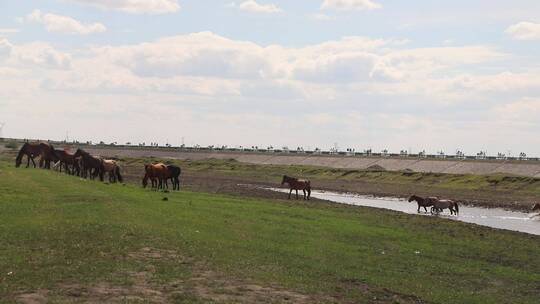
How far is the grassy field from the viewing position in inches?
585

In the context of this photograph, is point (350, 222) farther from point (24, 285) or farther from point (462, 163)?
point (462, 163)

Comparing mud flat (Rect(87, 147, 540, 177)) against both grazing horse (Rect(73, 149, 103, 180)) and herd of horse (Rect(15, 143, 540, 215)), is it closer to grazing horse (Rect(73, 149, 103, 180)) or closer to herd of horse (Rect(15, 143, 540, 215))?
herd of horse (Rect(15, 143, 540, 215))

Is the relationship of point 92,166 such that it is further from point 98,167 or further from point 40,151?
point 40,151

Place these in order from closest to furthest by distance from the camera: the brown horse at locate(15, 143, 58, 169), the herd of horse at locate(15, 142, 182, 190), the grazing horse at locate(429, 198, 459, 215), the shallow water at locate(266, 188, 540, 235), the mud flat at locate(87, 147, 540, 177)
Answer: the shallow water at locate(266, 188, 540, 235) → the herd of horse at locate(15, 142, 182, 190) → the brown horse at locate(15, 143, 58, 169) → the grazing horse at locate(429, 198, 459, 215) → the mud flat at locate(87, 147, 540, 177)

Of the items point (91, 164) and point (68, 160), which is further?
point (68, 160)

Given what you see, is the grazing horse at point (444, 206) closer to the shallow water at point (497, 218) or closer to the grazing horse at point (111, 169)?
the shallow water at point (497, 218)

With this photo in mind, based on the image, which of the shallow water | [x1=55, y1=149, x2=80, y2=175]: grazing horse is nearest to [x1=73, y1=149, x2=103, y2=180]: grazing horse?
[x1=55, y1=149, x2=80, y2=175]: grazing horse

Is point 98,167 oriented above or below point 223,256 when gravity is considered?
above

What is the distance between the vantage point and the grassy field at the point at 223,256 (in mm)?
14859

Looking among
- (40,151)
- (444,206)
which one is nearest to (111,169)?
(40,151)

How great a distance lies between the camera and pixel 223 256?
18.9 metres

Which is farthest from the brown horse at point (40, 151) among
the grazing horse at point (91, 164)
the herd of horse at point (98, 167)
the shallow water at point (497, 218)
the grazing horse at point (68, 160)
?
the shallow water at point (497, 218)

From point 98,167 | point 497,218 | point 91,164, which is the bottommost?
point 497,218

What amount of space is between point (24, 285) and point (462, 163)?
11662cm
